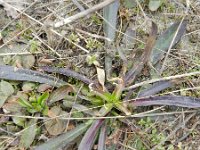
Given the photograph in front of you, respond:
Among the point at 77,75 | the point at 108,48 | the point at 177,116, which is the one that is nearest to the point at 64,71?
the point at 77,75

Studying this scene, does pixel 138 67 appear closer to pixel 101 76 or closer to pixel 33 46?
pixel 101 76

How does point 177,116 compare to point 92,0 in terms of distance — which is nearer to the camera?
point 177,116

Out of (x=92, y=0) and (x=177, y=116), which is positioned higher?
(x=92, y=0)

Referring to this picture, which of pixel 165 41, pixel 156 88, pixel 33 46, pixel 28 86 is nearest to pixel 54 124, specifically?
pixel 28 86

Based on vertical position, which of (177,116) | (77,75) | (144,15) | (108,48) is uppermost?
(144,15)

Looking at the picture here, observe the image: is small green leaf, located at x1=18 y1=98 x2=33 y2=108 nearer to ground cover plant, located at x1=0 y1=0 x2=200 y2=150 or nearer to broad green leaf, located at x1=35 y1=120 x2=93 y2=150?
ground cover plant, located at x1=0 y1=0 x2=200 y2=150

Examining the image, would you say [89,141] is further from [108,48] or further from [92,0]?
[92,0]

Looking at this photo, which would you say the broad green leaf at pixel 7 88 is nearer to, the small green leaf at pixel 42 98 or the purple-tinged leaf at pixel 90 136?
the small green leaf at pixel 42 98
